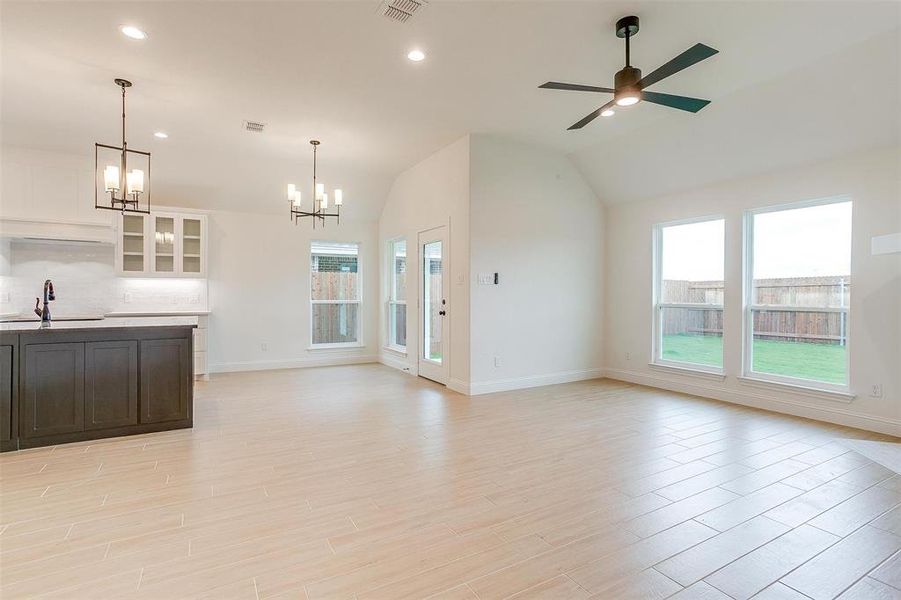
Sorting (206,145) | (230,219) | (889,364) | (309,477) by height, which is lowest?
(309,477)

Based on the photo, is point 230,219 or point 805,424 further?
point 230,219

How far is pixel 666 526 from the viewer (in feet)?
7.55

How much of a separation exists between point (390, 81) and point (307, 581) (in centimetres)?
381

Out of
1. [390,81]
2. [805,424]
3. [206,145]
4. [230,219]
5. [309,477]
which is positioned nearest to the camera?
[309,477]

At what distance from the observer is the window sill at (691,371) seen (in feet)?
17.2

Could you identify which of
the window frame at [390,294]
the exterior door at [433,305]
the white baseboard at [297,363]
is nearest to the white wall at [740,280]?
the exterior door at [433,305]

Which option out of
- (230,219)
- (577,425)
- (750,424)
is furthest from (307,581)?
(230,219)

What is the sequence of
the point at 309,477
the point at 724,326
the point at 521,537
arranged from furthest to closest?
the point at 724,326 → the point at 309,477 → the point at 521,537

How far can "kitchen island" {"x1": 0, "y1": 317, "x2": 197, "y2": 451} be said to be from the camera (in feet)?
11.1

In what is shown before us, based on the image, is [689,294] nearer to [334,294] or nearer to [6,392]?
[334,294]

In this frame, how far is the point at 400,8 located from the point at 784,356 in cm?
510

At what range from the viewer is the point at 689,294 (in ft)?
18.7

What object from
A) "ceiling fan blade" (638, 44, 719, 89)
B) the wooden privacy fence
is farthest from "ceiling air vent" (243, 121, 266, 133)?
the wooden privacy fence

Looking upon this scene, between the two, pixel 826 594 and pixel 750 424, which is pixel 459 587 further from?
pixel 750 424
